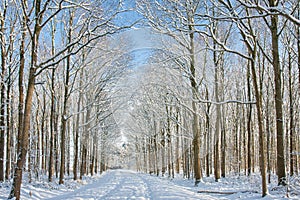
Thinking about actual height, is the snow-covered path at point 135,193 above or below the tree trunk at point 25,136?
below

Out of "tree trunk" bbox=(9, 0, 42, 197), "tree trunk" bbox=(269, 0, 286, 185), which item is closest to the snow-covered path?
"tree trunk" bbox=(9, 0, 42, 197)

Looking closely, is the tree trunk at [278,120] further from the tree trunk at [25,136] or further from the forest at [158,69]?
the tree trunk at [25,136]

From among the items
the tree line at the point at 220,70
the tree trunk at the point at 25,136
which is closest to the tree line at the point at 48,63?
the tree trunk at the point at 25,136

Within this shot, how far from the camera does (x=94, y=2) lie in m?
12.0

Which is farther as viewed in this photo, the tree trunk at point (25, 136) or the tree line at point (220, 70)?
the tree line at point (220, 70)

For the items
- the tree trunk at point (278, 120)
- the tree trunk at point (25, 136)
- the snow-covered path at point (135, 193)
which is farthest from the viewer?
the tree trunk at point (278, 120)

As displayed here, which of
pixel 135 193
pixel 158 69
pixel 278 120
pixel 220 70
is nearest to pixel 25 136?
pixel 135 193

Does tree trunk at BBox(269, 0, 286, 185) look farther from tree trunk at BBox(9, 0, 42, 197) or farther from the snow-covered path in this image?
tree trunk at BBox(9, 0, 42, 197)

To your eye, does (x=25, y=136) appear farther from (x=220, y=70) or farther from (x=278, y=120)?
(x=220, y=70)

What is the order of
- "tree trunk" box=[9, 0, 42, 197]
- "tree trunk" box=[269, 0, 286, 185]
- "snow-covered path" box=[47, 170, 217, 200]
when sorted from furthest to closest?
"tree trunk" box=[269, 0, 286, 185] → "snow-covered path" box=[47, 170, 217, 200] → "tree trunk" box=[9, 0, 42, 197]

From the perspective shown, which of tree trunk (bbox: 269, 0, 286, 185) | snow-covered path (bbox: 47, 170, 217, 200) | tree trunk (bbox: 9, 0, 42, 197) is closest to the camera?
tree trunk (bbox: 9, 0, 42, 197)

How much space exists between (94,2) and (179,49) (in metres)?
10.3

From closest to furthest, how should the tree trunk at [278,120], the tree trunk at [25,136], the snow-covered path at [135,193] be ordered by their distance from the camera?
1. the tree trunk at [25,136]
2. the snow-covered path at [135,193]
3. the tree trunk at [278,120]

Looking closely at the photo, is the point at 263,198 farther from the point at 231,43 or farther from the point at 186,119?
the point at 186,119
